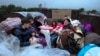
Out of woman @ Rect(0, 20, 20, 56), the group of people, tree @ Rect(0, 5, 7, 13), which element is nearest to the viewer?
woman @ Rect(0, 20, 20, 56)

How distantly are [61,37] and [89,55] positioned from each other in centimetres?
73

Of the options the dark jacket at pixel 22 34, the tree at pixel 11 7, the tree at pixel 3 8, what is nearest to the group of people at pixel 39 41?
the dark jacket at pixel 22 34

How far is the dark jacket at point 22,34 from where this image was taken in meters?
3.13

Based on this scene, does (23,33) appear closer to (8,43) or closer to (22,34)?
(22,34)

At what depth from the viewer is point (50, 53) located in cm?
288

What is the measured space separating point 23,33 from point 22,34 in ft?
0.07

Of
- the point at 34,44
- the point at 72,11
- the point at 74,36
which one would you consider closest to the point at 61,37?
the point at 74,36

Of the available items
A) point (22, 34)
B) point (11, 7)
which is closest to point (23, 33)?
point (22, 34)

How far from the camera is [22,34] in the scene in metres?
3.18

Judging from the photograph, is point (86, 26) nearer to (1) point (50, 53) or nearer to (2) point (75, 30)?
(2) point (75, 30)

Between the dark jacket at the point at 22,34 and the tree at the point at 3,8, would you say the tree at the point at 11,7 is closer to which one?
the tree at the point at 3,8

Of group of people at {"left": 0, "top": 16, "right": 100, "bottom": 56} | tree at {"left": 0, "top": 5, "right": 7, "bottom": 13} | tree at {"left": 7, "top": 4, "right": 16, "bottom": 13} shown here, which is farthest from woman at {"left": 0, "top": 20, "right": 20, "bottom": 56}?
tree at {"left": 7, "top": 4, "right": 16, "bottom": 13}

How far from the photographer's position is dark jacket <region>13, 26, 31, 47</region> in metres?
3.13

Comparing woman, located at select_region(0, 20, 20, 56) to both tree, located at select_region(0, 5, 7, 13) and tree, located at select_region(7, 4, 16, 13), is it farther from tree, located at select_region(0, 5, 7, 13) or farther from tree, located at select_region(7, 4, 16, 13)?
tree, located at select_region(7, 4, 16, 13)
